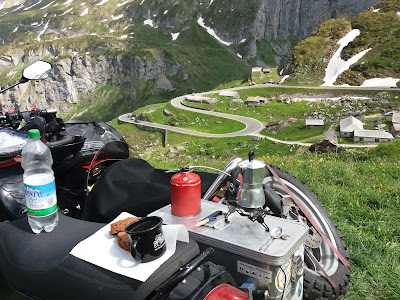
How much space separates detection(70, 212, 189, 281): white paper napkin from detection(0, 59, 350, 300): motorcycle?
4cm

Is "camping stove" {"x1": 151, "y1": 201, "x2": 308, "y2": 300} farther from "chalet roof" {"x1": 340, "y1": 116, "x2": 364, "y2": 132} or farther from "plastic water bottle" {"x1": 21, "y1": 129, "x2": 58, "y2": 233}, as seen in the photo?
"chalet roof" {"x1": 340, "y1": 116, "x2": 364, "y2": 132}

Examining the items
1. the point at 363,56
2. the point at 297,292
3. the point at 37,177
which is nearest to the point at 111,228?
the point at 37,177

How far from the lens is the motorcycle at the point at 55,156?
3402 millimetres

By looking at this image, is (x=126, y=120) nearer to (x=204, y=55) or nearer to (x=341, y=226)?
(x=341, y=226)

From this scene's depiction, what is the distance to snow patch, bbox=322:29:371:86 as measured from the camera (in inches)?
3354

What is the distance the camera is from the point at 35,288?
7.64 feet

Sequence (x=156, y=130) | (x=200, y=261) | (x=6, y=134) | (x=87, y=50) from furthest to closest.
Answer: (x=87, y=50) < (x=156, y=130) < (x=6, y=134) < (x=200, y=261)

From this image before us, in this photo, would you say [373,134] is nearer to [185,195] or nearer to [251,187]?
[251,187]

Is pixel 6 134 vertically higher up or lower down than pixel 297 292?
higher up

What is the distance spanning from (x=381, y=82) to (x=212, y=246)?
87.8m

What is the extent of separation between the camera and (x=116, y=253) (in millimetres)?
2203

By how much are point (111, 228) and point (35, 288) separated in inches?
25.7

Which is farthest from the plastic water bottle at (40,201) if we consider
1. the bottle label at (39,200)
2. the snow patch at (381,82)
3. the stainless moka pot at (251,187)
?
the snow patch at (381,82)

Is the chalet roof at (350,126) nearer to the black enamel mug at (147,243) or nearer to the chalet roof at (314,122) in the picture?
the chalet roof at (314,122)
